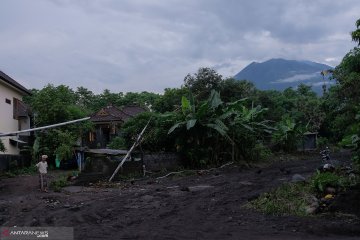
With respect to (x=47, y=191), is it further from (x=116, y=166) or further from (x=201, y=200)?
(x=201, y=200)

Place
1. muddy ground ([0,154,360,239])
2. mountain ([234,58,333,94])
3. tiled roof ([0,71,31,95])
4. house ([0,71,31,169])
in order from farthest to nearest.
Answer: mountain ([234,58,333,94]) < house ([0,71,31,169]) < tiled roof ([0,71,31,95]) < muddy ground ([0,154,360,239])

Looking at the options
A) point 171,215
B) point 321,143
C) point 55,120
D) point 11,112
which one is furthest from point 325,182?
point 321,143

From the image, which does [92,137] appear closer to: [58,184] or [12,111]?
[12,111]

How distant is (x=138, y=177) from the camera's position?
18.3 meters

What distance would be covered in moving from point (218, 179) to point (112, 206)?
6.27m

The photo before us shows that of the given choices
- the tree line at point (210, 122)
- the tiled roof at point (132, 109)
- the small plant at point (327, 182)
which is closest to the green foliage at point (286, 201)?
the small plant at point (327, 182)

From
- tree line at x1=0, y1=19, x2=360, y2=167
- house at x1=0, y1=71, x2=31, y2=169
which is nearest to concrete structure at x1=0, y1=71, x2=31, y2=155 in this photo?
house at x1=0, y1=71, x2=31, y2=169

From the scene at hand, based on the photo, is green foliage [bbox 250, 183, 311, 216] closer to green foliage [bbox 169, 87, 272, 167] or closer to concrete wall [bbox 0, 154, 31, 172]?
green foliage [bbox 169, 87, 272, 167]

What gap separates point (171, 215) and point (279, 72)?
214 feet

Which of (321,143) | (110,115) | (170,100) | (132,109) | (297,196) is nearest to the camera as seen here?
(297,196)

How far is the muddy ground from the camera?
7.70 meters

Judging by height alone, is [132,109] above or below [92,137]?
above

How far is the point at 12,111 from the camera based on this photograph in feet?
89.7

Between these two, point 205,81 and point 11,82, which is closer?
point 11,82
